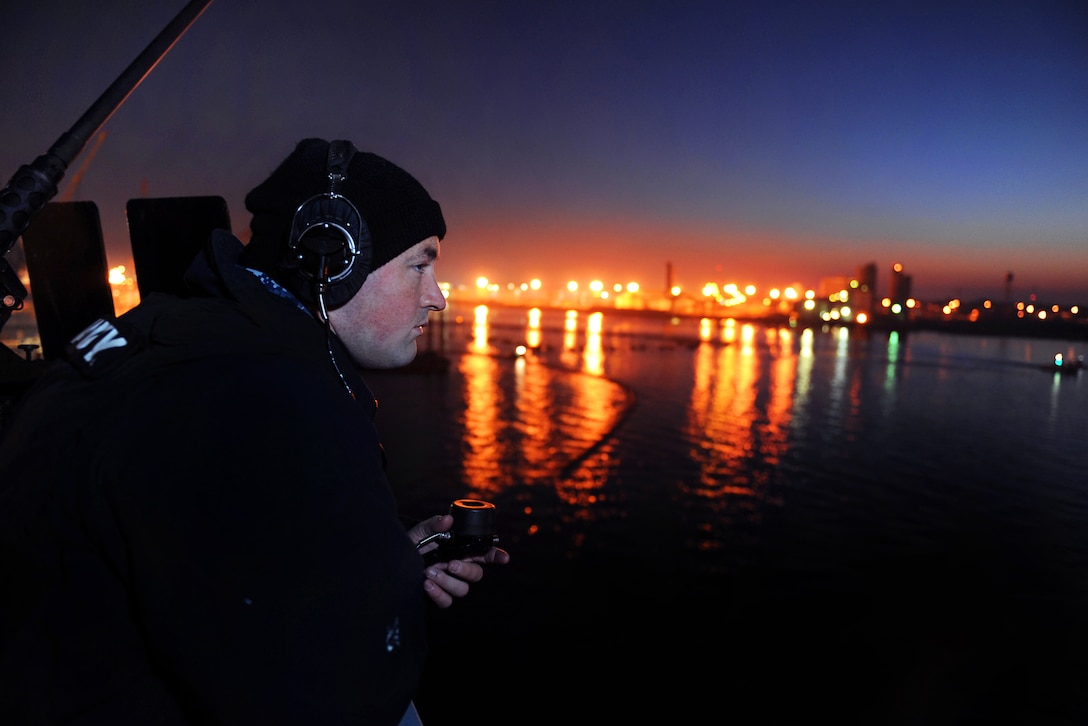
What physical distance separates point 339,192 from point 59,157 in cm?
217

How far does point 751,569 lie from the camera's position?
10156 mm

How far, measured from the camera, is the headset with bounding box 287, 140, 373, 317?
147 centimetres

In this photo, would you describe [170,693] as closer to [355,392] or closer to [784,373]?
[355,392]

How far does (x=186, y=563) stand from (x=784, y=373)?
5078 cm

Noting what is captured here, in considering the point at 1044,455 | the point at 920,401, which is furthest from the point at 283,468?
the point at 920,401

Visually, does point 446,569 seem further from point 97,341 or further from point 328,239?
point 97,341

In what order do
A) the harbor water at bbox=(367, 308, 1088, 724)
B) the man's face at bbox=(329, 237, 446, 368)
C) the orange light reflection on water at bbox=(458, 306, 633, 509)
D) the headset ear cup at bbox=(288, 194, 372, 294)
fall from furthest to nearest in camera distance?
the orange light reflection on water at bbox=(458, 306, 633, 509) → the harbor water at bbox=(367, 308, 1088, 724) → the man's face at bbox=(329, 237, 446, 368) → the headset ear cup at bbox=(288, 194, 372, 294)

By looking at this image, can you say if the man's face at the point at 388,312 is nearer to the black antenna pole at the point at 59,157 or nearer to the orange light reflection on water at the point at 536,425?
the black antenna pole at the point at 59,157

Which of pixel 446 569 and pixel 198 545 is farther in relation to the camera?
pixel 446 569

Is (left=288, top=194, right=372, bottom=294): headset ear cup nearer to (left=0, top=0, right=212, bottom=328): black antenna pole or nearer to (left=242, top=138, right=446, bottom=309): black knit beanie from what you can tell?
(left=242, top=138, right=446, bottom=309): black knit beanie

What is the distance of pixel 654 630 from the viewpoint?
319 inches

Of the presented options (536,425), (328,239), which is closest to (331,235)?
(328,239)

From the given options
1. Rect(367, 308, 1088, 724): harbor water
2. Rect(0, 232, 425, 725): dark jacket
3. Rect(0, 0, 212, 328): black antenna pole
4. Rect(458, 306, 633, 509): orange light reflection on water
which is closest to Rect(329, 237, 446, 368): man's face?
Rect(0, 232, 425, 725): dark jacket

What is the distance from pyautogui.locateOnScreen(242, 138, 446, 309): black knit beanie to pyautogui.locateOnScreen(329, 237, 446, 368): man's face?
1.8 inches
